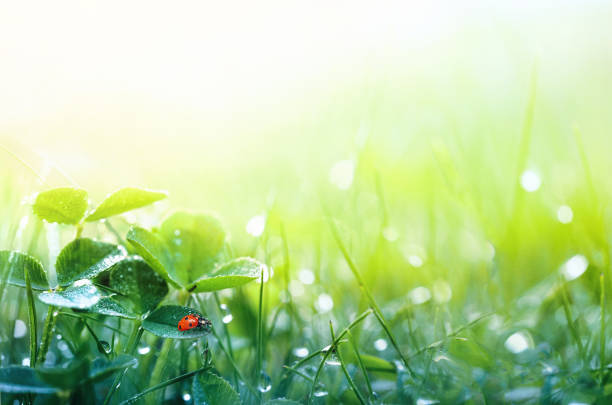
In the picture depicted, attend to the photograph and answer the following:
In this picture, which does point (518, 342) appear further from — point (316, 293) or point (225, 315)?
point (225, 315)

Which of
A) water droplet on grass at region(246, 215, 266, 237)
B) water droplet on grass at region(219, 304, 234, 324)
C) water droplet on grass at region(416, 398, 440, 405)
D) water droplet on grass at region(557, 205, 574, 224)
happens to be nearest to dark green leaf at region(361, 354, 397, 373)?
water droplet on grass at region(416, 398, 440, 405)

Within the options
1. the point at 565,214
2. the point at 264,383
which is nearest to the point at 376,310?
the point at 264,383

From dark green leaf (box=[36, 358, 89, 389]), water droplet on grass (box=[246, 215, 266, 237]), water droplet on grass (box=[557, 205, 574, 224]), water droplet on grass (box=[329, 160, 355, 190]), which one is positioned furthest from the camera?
water droplet on grass (box=[329, 160, 355, 190])

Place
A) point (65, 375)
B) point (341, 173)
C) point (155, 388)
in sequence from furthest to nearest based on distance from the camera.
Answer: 1. point (341, 173)
2. point (155, 388)
3. point (65, 375)

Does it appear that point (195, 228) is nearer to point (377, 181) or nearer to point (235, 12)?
point (377, 181)

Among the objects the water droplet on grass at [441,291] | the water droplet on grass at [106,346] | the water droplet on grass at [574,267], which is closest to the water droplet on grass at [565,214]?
the water droplet on grass at [574,267]

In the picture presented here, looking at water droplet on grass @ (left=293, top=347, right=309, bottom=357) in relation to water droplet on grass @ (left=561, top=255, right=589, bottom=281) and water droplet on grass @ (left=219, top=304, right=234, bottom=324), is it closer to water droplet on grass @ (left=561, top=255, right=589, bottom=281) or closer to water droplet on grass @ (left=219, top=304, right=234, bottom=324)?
water droplet on grass @ (left=219, top=304, right=234, bottom=324)

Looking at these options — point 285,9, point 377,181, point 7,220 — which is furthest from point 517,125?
point 7,220
